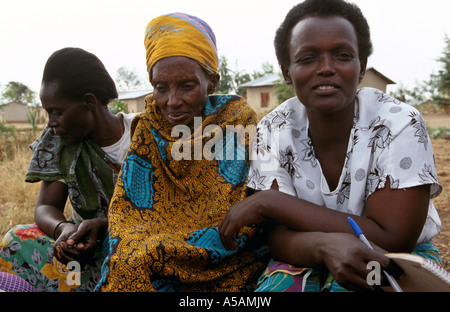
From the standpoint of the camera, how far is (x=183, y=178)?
2115 mm

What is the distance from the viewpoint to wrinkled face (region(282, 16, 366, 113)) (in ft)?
5.54

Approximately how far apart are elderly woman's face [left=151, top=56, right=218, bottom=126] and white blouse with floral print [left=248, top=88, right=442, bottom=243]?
1.34ft

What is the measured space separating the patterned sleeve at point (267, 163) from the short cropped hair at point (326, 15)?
0.36 meters

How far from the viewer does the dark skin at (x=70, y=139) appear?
1991 millimetres

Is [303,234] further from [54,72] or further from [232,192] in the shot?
[54,72]

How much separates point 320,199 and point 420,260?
0.69m

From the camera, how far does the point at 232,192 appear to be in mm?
2014

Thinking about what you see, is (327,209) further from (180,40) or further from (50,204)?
(50,204)

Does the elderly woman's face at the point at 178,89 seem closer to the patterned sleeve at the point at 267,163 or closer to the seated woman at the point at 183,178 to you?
the seated woman at the point at 183,178

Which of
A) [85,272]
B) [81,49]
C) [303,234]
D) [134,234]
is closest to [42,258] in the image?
[85,272]

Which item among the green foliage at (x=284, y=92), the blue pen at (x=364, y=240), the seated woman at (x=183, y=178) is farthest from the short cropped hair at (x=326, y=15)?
the green foliage at (x=284, y=92)

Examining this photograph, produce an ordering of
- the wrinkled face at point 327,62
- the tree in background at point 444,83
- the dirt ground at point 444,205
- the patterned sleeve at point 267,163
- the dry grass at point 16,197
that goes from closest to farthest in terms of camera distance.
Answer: the wrinkled face at point 327,62
the patterned sleeve at point 267,163
the dirt ground at point 444,205
the dry grass at point 16,197
the tree in background at point 444,83

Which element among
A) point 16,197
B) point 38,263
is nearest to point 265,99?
point 16,197

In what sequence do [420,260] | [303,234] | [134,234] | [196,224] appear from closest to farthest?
[420,260], [303,234], [134,234], [196,224]
